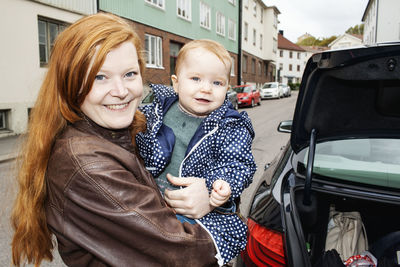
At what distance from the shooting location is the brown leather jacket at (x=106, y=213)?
1.04 m

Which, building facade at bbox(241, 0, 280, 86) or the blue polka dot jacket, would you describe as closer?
the blue polka dot jacket

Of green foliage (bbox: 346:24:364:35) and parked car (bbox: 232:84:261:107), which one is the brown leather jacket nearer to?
parked car (bbox: 232:84:261:107)

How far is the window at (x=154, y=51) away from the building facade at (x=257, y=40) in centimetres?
1529

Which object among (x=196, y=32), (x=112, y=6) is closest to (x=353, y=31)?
(x=196, y=32)

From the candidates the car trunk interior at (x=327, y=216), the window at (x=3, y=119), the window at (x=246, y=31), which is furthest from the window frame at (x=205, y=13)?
the car trunk interior at (x=327, y=216)

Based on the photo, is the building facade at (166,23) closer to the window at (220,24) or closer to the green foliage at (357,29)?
the window at (220,24)

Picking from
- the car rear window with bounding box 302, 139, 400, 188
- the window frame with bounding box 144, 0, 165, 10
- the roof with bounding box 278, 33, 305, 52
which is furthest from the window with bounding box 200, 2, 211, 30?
the roof with bounding box 278, 33, 305, 52

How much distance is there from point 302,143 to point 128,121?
1.27m

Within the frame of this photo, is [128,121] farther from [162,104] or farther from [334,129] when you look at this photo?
[334,129]

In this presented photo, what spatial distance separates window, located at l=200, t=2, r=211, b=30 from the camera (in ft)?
71.4

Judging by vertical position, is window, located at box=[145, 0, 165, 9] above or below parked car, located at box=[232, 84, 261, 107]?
above

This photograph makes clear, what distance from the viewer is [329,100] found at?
1948 mm

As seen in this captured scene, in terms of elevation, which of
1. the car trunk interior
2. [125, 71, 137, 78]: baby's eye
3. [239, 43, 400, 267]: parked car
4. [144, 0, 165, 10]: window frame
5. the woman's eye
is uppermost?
[144, 0, 165, 10]: window frame

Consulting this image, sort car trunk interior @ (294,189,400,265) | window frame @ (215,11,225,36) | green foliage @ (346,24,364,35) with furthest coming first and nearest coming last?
green foliage @ (346,24,364,35) < window frame @ (215,11,225,36) < car trunk interior @ (294,189,400,265)
